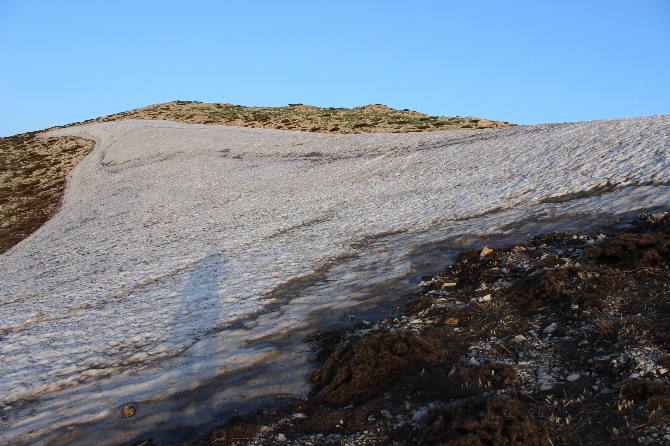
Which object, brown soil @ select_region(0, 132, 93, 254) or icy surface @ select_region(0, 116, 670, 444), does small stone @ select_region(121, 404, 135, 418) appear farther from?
brown soil @ select_region(0, 132, 93, 254)

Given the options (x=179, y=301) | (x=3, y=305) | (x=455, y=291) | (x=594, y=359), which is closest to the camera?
(x=594, y=359)

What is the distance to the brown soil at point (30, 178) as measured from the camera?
32928 millimetres

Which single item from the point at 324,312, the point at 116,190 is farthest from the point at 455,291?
the point at 116,190

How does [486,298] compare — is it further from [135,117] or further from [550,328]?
[135,117]

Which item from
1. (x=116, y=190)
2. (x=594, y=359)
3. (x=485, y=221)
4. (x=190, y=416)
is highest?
(x=116, y=190)

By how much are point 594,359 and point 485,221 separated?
8.95 meters

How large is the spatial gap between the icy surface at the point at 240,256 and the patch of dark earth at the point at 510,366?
41.7 inches

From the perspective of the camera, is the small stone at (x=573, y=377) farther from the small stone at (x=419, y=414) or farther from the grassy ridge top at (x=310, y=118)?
the grassy ridge top at (x=310, y=118)

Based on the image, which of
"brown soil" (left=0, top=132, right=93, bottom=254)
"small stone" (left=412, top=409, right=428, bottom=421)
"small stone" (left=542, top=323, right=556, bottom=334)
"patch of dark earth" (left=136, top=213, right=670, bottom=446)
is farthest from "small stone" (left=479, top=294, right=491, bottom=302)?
"brown soil" (left=0, top=132, right=93, bottom=254)

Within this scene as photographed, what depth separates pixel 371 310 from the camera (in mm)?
10625

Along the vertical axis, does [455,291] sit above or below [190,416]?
above

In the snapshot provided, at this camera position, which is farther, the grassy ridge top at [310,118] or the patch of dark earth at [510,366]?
the grassy ridge top at [310,118]

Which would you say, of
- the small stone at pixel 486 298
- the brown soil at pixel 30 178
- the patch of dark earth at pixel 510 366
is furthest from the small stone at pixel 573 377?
the brown soil at pixel 30 178

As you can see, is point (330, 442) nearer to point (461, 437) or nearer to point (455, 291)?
point (461, 437)
